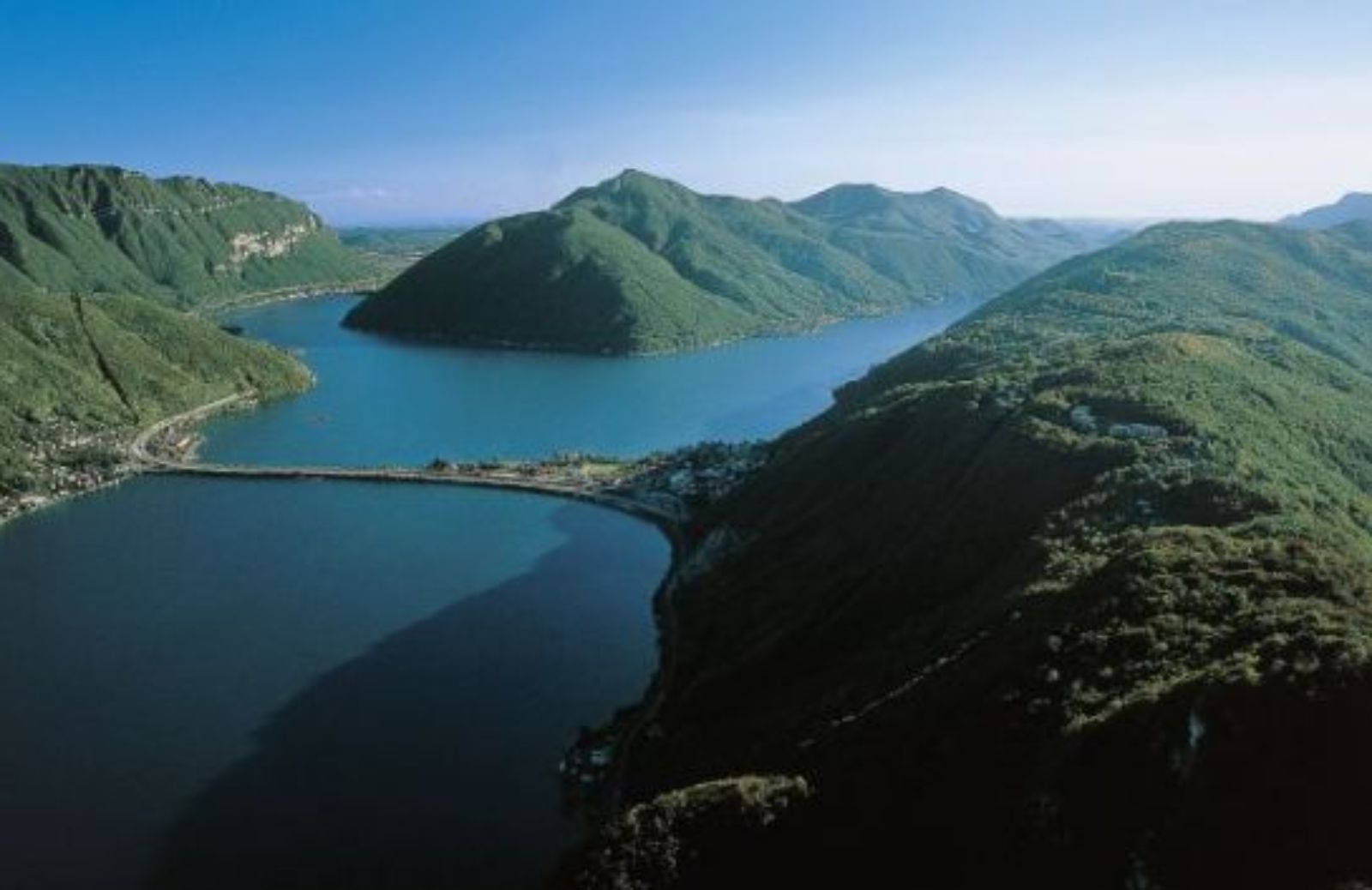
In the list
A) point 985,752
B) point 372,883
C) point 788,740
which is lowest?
point 372,883

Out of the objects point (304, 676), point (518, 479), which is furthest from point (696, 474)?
point (304, 676)

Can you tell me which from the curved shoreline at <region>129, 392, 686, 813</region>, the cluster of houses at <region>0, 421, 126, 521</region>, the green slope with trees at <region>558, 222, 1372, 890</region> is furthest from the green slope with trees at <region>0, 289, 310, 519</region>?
the green slope with trees at <region>558, 222, 1372, 890</region>

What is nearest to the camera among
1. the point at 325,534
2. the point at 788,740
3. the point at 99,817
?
the point at 788,740

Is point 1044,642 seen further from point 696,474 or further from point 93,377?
point 93,377

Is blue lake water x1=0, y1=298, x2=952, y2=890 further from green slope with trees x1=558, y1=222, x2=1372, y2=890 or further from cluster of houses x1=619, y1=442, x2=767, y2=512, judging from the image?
green slope with trees x1=558, y1=222, x2=1372, y2=890

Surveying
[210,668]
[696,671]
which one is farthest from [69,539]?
[696,671]

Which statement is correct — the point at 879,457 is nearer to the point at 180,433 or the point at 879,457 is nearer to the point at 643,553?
the point at 643,553
